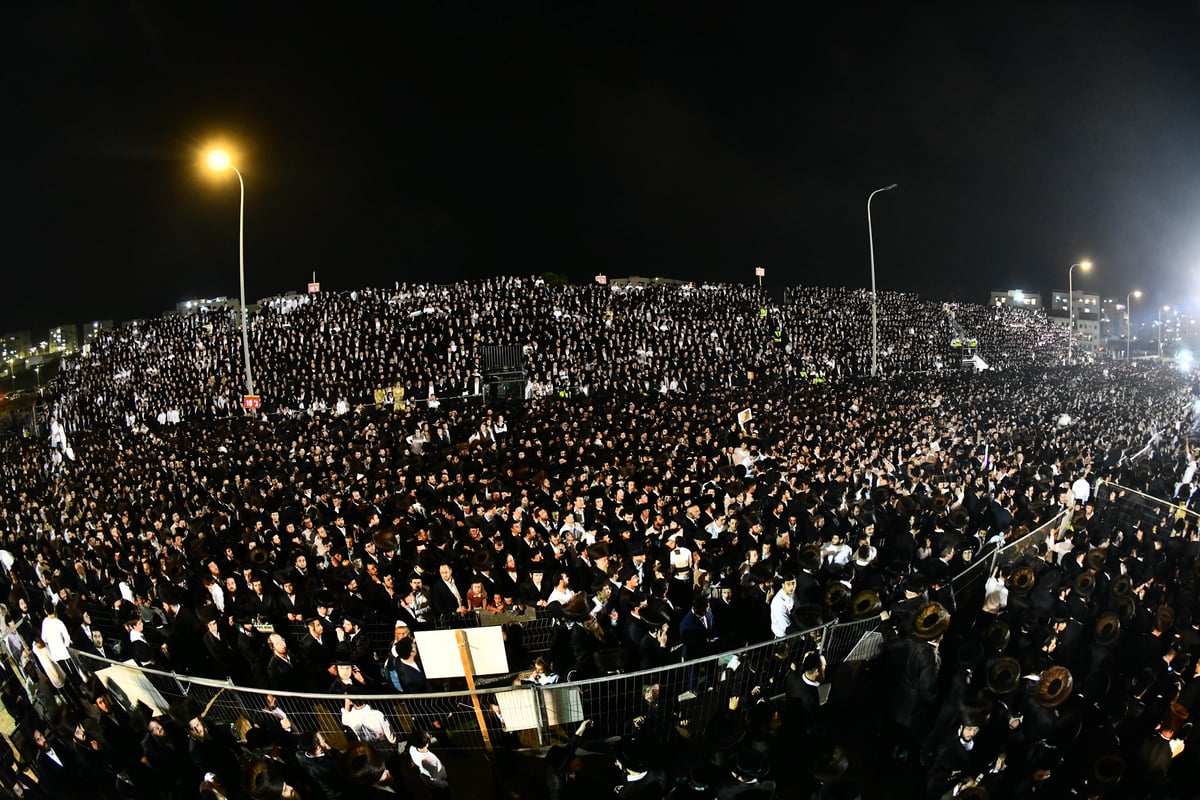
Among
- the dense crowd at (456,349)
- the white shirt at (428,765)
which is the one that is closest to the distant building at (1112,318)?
the dense crowd at (456,349)

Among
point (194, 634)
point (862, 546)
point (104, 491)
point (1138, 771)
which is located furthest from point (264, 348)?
point (1138, 771)

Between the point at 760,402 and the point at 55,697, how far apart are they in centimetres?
1924

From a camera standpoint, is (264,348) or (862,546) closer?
(862,546)

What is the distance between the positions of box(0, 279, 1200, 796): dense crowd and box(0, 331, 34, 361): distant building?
12535cm

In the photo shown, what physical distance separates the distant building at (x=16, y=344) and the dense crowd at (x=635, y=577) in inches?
4935

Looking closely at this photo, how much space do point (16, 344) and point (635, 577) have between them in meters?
156

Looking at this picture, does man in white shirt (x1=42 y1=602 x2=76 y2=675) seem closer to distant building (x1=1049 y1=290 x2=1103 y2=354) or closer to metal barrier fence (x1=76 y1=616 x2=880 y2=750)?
metal barrier fence (x1=76 y1=616 x2=880 y2=750)

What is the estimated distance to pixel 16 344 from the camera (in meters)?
121

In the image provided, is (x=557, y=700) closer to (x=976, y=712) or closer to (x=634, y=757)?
(x=634, y=757)

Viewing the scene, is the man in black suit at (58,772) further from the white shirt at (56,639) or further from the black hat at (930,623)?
the black hat at (930,623)

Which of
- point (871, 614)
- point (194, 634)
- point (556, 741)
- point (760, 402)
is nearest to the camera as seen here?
point (556, 741)

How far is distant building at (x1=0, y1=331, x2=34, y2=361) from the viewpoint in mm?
116812

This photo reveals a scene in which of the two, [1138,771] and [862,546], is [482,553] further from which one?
[1138,771]

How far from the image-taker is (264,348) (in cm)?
2991
